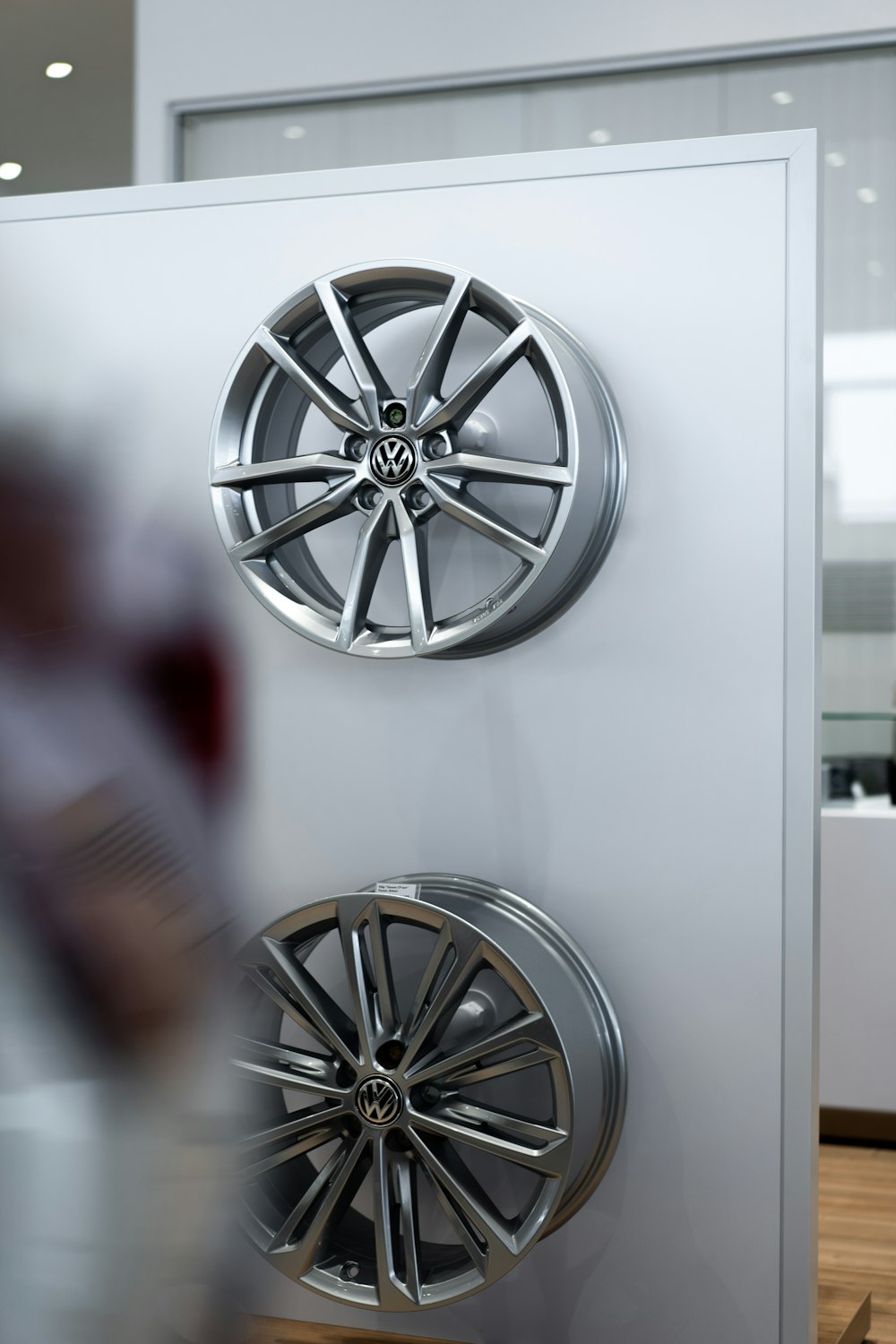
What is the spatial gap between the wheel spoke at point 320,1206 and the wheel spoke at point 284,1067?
0.15 ft

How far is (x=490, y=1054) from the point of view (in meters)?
0.90

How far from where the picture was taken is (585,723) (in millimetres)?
1019

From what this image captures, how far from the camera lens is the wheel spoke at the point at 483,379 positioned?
0.91 meters

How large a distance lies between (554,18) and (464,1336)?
6.81 feet

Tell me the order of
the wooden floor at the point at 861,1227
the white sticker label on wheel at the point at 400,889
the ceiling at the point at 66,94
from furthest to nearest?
the ceiling at the point at 66,94, the wooden floor at the point at 861,1227, the white sticker label on wheel at the point at 400,889

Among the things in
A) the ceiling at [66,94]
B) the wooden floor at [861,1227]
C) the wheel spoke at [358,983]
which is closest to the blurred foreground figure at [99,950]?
the wheel spoke at [358,983]

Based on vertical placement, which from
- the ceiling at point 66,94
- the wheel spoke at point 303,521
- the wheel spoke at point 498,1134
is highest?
the ceiling at point 66,94

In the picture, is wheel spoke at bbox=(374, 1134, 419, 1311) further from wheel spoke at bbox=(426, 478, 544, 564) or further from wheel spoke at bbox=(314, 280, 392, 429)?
wheel spoke at bbox=(314, 280, 392, 429)

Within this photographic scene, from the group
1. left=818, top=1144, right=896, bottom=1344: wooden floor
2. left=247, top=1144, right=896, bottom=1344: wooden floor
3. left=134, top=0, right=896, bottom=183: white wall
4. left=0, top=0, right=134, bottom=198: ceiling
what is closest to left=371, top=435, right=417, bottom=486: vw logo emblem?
left=247, top=1144, right=896, bottom=1344: wooden floor

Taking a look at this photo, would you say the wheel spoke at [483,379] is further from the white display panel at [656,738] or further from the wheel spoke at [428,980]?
the wheel spoke at [428,980]

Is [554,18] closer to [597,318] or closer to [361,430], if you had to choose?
[597,318]

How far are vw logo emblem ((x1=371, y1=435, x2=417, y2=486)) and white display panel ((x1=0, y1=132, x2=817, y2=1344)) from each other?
7.2 inches

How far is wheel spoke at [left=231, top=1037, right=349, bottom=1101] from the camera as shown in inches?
36.8

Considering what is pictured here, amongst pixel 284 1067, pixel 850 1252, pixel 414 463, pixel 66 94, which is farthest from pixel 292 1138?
pixel 66 94
